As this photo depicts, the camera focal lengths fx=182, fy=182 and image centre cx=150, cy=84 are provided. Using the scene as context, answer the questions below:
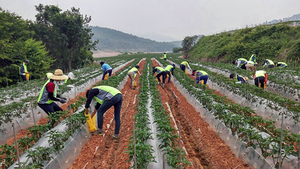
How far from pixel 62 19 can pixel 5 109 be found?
17.8m

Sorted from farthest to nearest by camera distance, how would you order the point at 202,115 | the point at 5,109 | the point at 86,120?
the point at 202,115, the point at 5,109, the point at 86,120

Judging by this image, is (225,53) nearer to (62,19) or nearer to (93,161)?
(62,19)

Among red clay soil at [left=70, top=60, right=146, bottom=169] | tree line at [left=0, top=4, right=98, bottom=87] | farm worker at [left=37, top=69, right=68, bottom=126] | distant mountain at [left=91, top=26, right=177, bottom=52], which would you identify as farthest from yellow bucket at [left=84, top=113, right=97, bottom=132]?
distant mountain at [left=91, top=26, right=177, bottom=52]

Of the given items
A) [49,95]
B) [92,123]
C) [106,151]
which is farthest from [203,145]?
[49,95]

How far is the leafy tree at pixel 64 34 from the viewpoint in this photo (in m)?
21.0

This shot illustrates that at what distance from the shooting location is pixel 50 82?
16.8ft

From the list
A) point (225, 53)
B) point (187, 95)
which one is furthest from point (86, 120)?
point (225, 53)

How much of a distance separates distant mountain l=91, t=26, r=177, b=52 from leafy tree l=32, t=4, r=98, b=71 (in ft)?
351

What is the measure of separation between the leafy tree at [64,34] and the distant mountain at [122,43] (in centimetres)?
10699

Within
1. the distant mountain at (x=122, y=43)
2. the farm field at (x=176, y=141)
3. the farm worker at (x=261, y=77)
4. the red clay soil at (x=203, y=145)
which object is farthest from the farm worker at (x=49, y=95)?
the distant mountain at (x=122, y=43)

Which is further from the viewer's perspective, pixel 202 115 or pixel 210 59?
pixel 210 59

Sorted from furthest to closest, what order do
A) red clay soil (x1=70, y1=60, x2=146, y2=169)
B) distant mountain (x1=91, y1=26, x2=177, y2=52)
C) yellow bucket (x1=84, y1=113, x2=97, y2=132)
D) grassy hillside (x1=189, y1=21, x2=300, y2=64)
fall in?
1. distant mountain (x1=91, y1=26, x2=177, y2=52)
2. grassy hillside (x1=189, y1=21, x2=300, y2=64)
3. yellow bucket (x1=84, y1=113, x2=97, y2=132)
4. red clay soil (x1=70, y1=60, x2=146, y2=169)

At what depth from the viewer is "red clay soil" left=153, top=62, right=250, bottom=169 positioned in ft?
13.9

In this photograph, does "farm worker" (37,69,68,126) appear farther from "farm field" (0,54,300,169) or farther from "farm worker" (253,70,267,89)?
"farm worker" (253,70,267,89)
